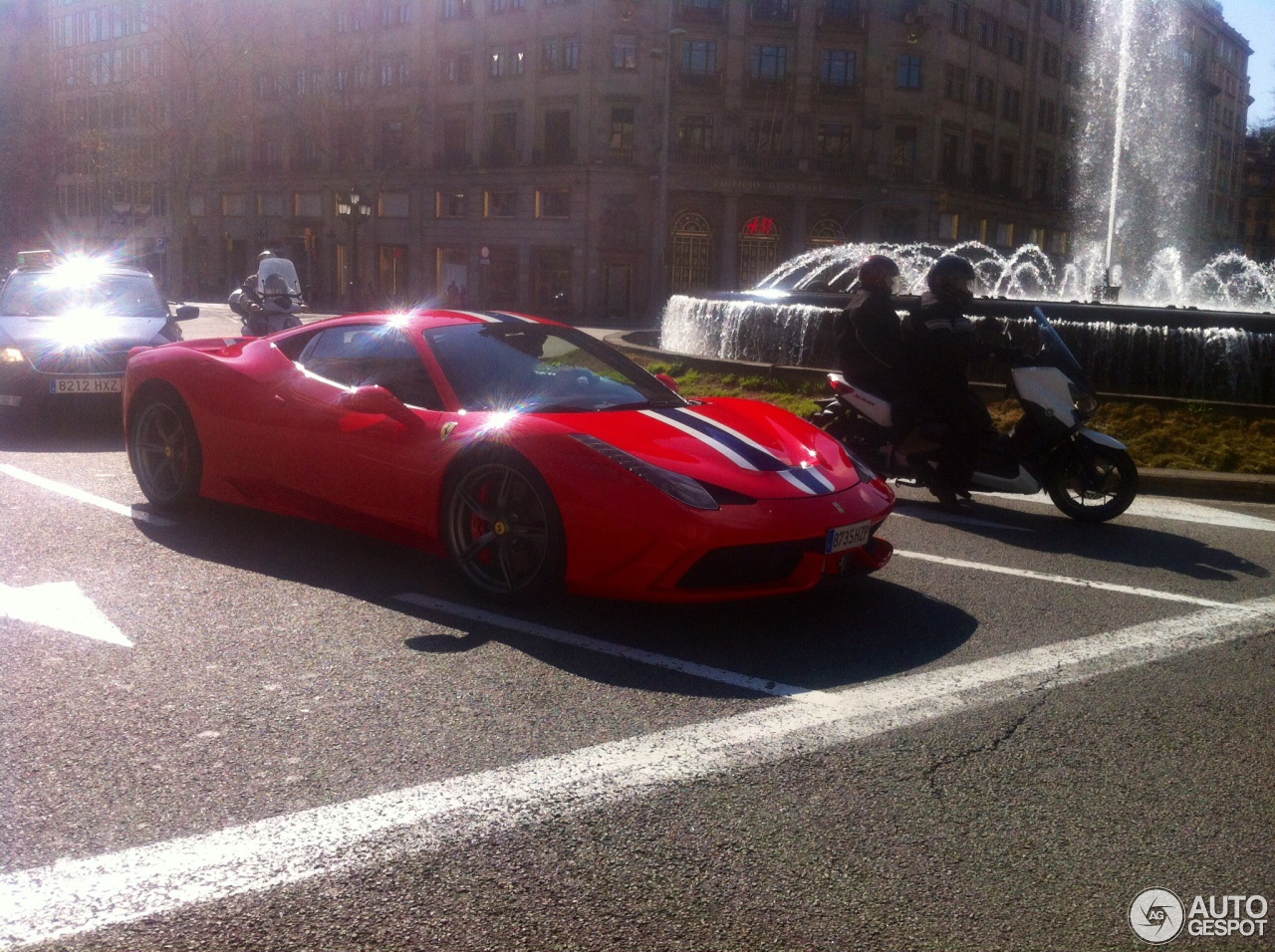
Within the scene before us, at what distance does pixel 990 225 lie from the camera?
208 feet

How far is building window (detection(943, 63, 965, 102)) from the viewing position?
57.2m

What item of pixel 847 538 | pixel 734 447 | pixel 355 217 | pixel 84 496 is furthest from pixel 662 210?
pixel 847 538

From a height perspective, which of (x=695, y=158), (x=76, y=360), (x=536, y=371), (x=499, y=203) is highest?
(x=695, y=158)

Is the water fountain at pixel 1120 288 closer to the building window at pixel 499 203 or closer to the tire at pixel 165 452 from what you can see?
the tire at pixel 165 452

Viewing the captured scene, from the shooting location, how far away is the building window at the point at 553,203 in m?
54.8

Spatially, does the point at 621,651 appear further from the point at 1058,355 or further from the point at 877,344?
the point at 1058,355

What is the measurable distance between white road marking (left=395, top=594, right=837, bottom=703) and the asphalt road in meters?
0.03

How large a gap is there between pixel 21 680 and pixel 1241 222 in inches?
4946

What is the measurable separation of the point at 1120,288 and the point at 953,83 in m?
20.4

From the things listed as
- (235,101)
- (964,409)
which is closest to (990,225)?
(235,101)

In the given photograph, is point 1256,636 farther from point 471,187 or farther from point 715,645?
point 471,187

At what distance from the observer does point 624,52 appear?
53406 mm

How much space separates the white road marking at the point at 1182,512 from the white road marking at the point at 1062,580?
5.82 ft

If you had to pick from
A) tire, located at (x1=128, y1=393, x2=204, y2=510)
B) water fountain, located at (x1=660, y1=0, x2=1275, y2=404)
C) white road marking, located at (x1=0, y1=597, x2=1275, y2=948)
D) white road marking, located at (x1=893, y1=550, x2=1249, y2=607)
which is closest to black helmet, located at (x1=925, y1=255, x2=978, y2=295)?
white road marking, located at (x1=893, y1=550, x2=1249, y2=607)
